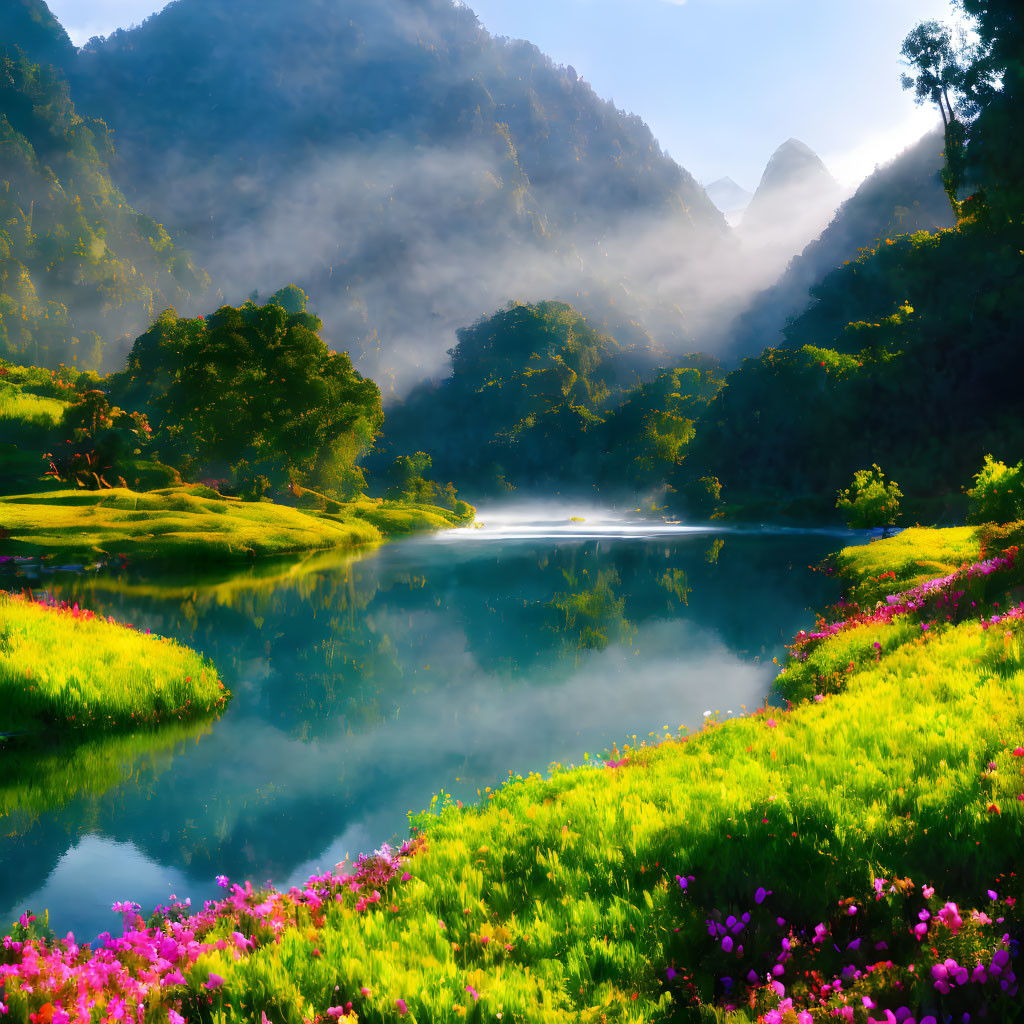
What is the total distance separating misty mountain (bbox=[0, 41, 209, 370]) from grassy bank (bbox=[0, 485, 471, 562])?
97317 mm

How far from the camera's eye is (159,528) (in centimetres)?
4088

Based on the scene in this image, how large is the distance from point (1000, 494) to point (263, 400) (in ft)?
190

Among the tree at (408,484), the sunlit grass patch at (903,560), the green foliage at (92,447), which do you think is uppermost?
the green foliage at (92,447)

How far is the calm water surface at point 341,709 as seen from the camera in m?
8.30

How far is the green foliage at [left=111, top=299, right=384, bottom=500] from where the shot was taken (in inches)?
2446

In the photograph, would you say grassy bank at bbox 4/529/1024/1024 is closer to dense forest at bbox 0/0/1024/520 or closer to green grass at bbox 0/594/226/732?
green grass at bbox 0/594/226/732

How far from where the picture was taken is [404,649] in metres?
20.1

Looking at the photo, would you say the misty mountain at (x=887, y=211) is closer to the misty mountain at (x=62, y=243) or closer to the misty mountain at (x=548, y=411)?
the misty mountain at (x=548, y=411)

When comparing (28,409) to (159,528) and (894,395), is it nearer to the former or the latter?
(159,528)

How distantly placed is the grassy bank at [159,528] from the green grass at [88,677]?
2444 centimetres

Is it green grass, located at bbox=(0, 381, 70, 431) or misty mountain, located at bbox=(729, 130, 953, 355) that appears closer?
green grass, located at bbox=(0, 381, 70, 431)

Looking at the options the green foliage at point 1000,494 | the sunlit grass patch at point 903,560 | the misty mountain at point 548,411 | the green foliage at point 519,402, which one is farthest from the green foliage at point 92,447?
the green foliage at point 519,402

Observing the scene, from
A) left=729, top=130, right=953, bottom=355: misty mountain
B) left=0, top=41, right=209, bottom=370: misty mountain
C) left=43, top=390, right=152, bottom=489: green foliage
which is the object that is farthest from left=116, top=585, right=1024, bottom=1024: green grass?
left=0, top=41, right=209, bottom=370: misty mountain

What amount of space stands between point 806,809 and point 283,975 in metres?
4.49
